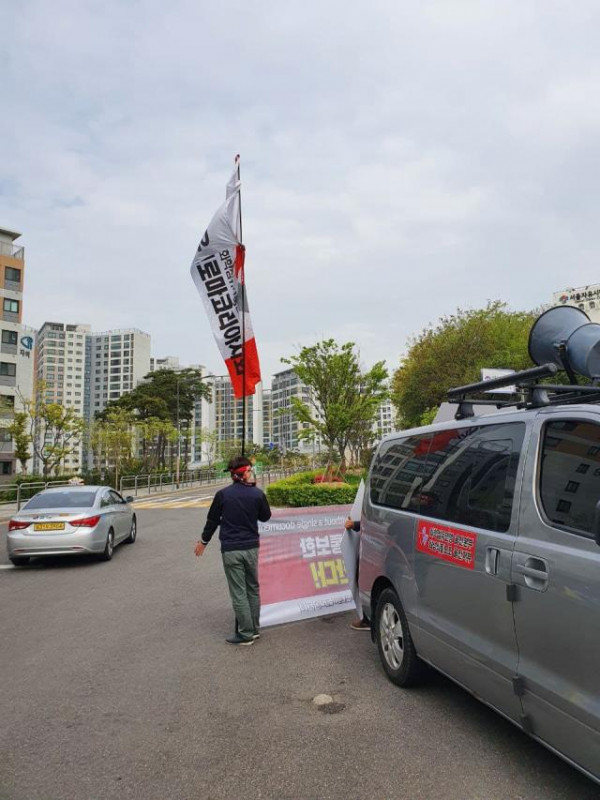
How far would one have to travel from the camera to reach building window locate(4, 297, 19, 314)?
54031mm

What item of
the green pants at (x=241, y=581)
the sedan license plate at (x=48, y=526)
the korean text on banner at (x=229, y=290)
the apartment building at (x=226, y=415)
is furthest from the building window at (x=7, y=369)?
the apartment building at (x=226, y=415)

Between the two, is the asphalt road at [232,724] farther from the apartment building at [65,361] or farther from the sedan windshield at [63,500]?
the apartment building at [65,361]

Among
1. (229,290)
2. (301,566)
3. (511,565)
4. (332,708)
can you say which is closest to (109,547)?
(229,290)

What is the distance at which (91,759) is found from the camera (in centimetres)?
331

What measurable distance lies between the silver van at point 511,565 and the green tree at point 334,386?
59.9 ft

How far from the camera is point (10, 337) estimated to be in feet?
177

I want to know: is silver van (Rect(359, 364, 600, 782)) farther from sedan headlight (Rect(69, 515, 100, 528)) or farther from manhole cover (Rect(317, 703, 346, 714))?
sedan headlight (Rect(69, 515, 100, 528))

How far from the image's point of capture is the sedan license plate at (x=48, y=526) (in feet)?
31.6

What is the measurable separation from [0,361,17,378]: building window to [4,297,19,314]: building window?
196 inches

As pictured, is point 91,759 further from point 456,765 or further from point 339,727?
point 456,765

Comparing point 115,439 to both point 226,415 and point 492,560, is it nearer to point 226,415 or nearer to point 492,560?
point 492,560

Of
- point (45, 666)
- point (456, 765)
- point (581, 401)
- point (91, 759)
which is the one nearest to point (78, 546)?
point (45, 666)

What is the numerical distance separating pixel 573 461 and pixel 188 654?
12.8ft

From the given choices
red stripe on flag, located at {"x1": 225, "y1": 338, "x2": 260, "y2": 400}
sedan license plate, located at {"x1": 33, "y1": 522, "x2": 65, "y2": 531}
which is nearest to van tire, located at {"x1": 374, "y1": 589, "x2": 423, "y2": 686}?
red stripe on flag, located at {"x1": 225, "y1": 338, "x2": 260, "y2": 400}
